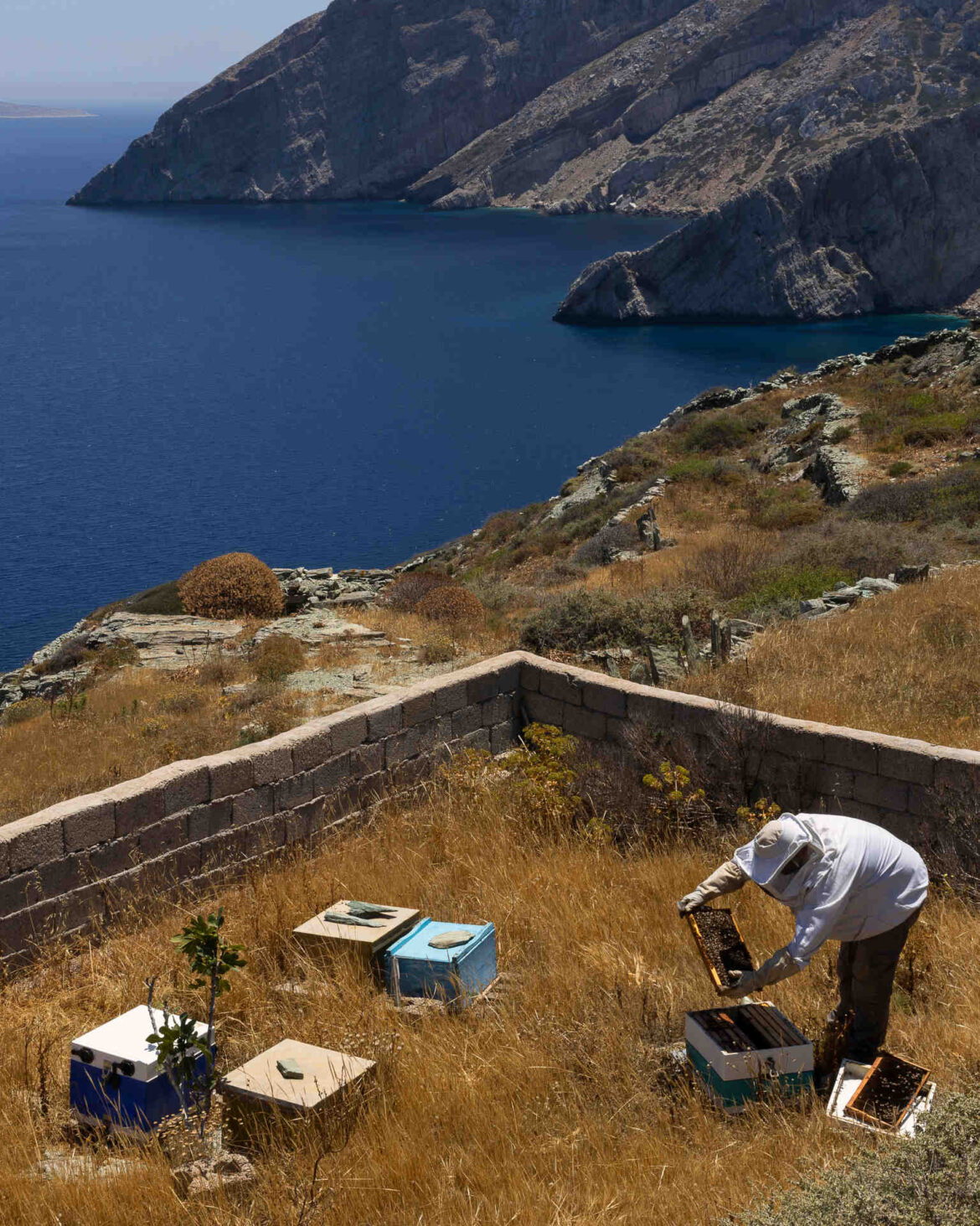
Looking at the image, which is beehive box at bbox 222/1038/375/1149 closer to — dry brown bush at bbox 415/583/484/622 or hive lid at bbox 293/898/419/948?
hive lid at bbox 293/898/419/948

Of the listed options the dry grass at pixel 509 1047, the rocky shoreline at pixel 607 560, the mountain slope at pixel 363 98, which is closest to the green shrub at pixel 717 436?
the rocky shoreline at pixel 607 560

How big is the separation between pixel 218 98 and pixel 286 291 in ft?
358

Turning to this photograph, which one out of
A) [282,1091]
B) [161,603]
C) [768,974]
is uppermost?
[768,974]

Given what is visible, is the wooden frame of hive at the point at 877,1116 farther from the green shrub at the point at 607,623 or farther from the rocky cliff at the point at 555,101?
the rocky cliff at the point at 555,101

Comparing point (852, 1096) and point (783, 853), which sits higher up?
point (783, 853)

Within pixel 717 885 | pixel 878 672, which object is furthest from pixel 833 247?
pixel 717 885

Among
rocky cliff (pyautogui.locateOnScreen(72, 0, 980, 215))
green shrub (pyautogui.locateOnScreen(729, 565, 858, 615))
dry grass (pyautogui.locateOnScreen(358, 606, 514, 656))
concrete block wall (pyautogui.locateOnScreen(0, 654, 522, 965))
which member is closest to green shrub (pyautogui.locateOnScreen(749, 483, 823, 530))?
green shrub (pyautogui.locateOnScreen(729, 565, 858, 615))

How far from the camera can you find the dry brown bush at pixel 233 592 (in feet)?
71.8

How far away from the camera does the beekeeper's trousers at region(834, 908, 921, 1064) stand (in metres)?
4.92

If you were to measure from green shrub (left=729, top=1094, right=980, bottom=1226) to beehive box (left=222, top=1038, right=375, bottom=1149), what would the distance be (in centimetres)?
177

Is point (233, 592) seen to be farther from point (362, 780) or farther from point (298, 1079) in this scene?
point (298, 1079)

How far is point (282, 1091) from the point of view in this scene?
4742 mm

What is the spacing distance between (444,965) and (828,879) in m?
2.17

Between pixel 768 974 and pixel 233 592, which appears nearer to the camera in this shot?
pixel 768 974
